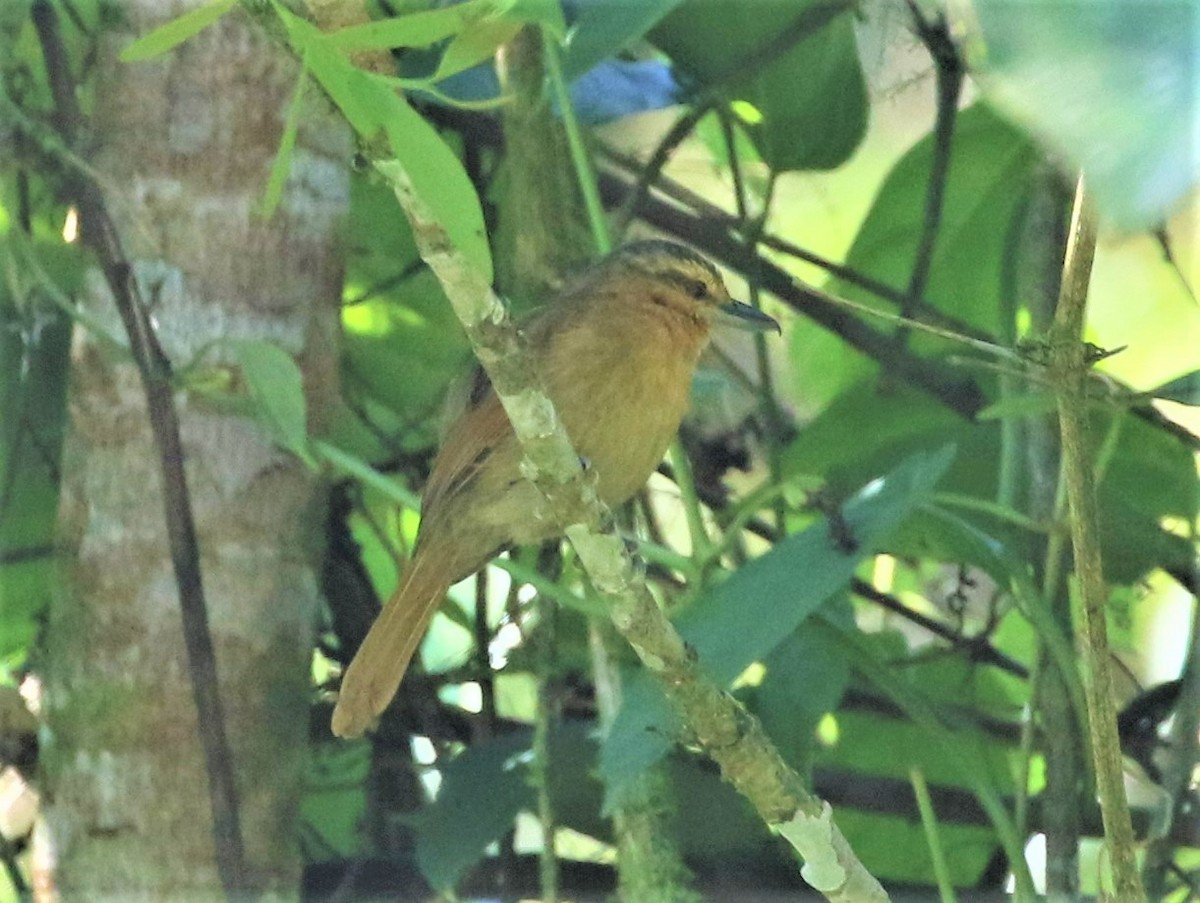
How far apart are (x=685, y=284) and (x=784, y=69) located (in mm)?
291

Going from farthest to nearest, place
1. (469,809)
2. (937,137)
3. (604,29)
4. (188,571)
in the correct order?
(937,137), (469,809), (188,571), (604,29)

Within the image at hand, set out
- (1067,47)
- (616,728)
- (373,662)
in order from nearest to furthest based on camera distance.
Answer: (1067,47), (616,728), (373,662)

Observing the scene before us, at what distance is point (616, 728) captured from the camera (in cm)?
134

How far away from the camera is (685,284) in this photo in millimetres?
1947

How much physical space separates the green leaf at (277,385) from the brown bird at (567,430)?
20 cm

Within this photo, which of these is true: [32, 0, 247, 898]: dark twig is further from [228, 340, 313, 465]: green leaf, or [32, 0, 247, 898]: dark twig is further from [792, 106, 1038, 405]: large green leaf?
[792, 106, 1038, 405]: large green leaf

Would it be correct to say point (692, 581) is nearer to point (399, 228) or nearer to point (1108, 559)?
point (1108, 559)

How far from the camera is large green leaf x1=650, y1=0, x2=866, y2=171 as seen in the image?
1.78 m

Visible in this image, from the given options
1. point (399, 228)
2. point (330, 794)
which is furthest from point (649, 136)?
point (330, 794)

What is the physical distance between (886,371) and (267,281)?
770 mm

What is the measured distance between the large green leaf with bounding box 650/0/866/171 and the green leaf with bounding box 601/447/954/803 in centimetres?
61

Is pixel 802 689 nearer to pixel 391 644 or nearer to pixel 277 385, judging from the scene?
pixel 391 644

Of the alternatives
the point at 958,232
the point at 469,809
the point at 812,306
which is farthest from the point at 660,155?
the point at 469,809

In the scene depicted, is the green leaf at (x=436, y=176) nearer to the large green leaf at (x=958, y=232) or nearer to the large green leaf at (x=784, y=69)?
the large green leaf at (x=784, y=69)
